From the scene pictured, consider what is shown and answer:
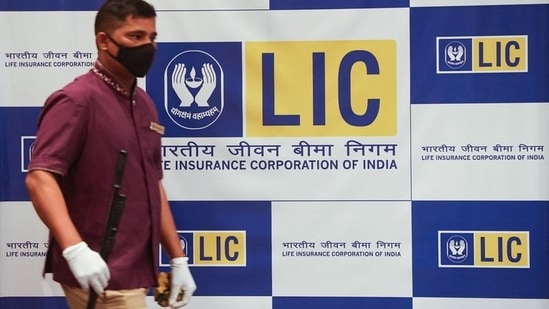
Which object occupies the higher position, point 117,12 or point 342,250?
point 117,12

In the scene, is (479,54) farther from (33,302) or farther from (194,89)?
(33,302)

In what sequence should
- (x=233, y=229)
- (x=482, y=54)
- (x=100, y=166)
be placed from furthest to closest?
(x=233, y=229) < (x=482, y=54) < (x=100, y=166)

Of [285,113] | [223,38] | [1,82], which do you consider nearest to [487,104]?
[285,113]

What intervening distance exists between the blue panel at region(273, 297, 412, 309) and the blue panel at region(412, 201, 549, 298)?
8 centimetres

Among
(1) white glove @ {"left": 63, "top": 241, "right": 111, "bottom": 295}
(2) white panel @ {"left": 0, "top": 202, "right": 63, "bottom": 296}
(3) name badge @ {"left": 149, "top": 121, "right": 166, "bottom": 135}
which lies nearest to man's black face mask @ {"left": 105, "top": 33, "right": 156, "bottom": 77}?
(3) name badge @ {"left": 149, "top": 121, "right": 166, "bottom": 135}

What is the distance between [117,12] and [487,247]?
1636 mm

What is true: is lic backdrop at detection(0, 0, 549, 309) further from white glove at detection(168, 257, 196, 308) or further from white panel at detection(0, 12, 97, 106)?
white glove at detection(168, 257, 196, 308)

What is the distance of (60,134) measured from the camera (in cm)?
205

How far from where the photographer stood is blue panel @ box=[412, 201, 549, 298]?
2906 mm

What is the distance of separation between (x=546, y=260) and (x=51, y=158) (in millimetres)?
1878

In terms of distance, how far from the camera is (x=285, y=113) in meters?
2.96

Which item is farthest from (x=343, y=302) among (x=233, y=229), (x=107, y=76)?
(x=107, y=76)

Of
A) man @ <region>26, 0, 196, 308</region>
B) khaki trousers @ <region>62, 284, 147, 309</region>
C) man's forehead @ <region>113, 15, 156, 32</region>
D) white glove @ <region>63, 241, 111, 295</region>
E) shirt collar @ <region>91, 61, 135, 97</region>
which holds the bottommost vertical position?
khaki trousers @ <region>62, 284, 147, 309</region>

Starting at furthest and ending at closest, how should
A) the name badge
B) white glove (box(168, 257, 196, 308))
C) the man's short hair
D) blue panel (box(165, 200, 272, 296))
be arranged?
blue panel (box(165, 200, 272, 296))
white glove (box(168, 257, 196, 308))
the name badge
the man's short hair
